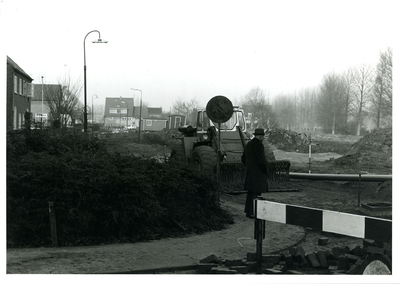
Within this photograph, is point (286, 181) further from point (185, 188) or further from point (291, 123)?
point (291, 123)

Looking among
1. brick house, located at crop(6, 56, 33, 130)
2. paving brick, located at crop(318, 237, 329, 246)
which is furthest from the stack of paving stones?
brick house, located at crop(6, 56, 33, 130)

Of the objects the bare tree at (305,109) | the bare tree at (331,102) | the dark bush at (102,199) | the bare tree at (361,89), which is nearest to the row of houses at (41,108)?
the dark bush at (102,199)

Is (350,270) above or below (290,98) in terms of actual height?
below

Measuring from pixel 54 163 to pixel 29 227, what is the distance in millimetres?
1294

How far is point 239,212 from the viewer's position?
11062mm

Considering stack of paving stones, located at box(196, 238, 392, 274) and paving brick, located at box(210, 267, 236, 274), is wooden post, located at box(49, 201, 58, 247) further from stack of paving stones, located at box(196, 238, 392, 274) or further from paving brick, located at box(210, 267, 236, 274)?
paving brick, located at box(210, 267, 236, 274)

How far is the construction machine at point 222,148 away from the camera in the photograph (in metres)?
15.0

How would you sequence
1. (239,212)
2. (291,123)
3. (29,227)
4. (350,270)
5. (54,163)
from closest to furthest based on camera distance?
(350,270), (29,227), (54,163), (239,212), (291,123)

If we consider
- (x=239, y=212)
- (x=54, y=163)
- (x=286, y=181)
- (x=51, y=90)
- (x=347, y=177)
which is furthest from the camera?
(x=51, y=90)

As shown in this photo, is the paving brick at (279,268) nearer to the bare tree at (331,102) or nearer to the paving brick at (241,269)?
the paving brick at (241,269)

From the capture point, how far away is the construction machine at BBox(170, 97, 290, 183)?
15.0 metres

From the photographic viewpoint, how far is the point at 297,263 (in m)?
6.29

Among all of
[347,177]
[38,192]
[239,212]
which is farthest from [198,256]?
[347,177]

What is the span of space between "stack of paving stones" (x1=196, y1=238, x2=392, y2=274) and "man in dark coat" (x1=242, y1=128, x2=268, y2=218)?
12.4 feet
